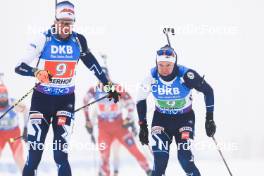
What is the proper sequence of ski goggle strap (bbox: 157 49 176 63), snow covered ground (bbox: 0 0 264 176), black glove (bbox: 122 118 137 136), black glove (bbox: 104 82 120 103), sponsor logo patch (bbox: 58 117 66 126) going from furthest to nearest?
snow covered ground (bbox: 0 0 264 176) < black glove (bbox: 122 118 137 136) < ski goggle strap (bbox: 157 49 176 63) < black glove (bbox: 104 82 120 103) < sponsor logo patch (bbox: 58 117 66 126)

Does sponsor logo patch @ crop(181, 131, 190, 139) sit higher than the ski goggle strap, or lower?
lower

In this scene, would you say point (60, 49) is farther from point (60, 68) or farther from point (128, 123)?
point (128, 123)

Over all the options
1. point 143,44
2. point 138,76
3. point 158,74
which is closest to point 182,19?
point 143,44

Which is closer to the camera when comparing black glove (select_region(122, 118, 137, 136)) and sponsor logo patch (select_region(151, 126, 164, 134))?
sponsor logo patch (select_region(151, 126, 164, 134))

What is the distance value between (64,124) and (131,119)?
6319 mm

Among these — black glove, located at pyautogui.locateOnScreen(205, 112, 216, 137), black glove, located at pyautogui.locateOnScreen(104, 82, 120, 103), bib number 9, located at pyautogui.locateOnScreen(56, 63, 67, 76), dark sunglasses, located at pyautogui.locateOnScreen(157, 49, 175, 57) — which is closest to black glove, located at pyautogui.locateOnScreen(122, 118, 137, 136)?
black glove, located at pyautogui.locateOnScreen(205, 112, 216, 137)

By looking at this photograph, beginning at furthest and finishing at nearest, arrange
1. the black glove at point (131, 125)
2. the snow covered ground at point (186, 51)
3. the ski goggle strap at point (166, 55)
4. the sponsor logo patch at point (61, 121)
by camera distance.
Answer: the snow covered ground at point (186, 51)
the black glove at point (131, 125)
the ski goggle strap at point (166, 55)
the sponsor logo patch at point (61, 121)

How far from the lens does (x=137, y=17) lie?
6222cm

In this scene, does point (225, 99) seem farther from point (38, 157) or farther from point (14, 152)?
point (38, 157)

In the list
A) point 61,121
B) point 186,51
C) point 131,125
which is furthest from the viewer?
point 186,51

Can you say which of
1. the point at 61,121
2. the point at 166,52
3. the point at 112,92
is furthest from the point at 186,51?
the point at 61,121

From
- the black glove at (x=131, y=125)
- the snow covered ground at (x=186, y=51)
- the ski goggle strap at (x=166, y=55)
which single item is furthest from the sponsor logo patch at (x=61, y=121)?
the snow covered ground at (x=186, y=51)

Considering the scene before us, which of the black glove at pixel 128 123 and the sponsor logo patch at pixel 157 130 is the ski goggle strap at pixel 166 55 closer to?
the sponsor logo patch at pixel 157 130

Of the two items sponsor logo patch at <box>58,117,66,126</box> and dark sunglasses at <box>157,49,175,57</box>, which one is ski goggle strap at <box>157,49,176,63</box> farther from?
sponsor logo patch at <box>58,117,66,126</box>
